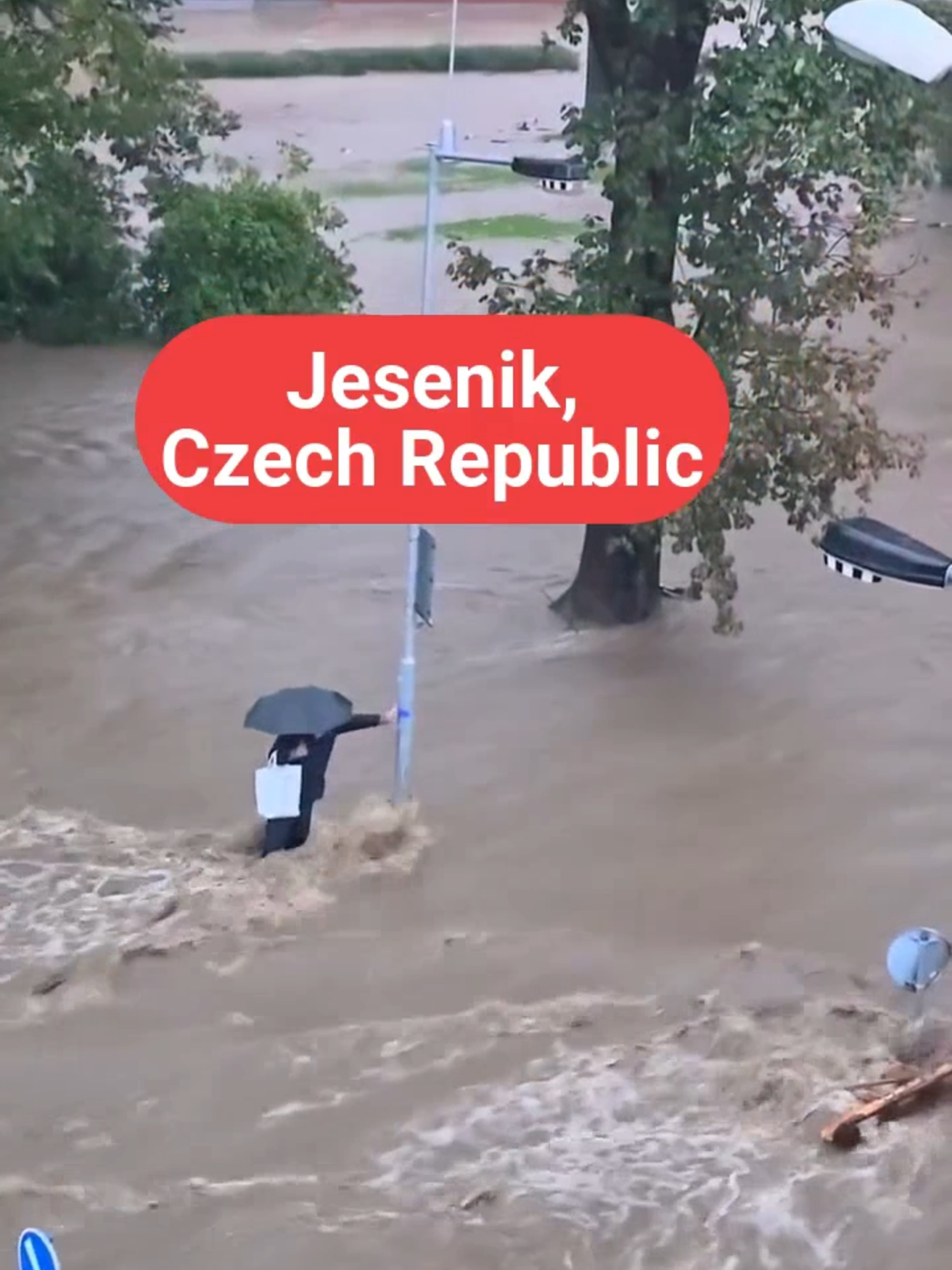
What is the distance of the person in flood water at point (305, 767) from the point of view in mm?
6680

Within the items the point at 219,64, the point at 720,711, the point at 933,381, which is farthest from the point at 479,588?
the point at 219,64

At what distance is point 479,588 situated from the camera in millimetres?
10086

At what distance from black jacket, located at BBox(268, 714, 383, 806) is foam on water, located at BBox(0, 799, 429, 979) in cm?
39

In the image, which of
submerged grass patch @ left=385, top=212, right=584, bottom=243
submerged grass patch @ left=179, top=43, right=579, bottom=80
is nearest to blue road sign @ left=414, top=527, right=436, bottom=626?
submerged grass patch @ left=179, top=43, right=579, bottom=80

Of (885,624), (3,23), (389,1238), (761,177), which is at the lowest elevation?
(389,1238)

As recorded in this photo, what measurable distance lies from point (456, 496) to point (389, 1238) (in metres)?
3.95

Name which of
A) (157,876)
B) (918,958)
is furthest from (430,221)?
(918,958)

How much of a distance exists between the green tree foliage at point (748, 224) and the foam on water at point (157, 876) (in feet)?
7.62

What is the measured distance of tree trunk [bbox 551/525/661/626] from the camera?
908cm

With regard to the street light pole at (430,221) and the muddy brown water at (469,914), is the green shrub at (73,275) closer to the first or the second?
the muddy brown water at (469,914)

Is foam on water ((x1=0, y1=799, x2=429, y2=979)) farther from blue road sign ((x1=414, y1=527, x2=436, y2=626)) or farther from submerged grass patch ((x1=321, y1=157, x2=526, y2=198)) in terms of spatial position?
submerged grass patch ((x1=321, y1=157, x2=526, y2=198))

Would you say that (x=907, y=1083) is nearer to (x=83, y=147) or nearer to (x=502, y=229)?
(x=83, y=147)

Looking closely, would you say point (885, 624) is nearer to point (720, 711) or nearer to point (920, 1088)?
point (720, 711)

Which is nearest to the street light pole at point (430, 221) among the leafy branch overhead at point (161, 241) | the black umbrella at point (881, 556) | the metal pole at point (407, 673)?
the metal pole at point (407, 673)
